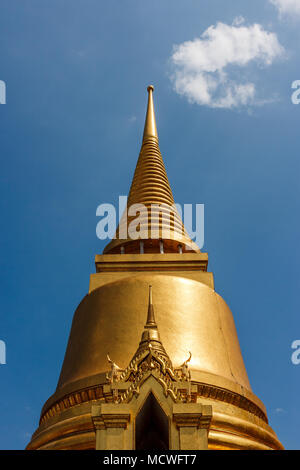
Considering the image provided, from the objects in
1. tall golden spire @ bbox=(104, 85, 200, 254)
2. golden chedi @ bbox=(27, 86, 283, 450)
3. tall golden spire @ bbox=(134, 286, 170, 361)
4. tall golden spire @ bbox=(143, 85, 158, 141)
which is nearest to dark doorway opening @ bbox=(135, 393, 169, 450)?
golden chedi @ bbox=(27, 86, 283, 450)

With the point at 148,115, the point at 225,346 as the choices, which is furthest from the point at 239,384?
the point at 148,115

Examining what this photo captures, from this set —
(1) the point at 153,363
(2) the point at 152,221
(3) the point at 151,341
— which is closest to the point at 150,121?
(2) the point at 152,221

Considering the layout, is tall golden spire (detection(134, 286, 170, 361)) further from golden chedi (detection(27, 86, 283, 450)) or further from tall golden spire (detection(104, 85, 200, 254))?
tall golden spire (detection(104, 85, 200, 254))

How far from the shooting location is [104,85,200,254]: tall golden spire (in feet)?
57.5

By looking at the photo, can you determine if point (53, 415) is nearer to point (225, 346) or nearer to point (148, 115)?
point (225, 346)

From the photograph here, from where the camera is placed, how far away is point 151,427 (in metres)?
9.41

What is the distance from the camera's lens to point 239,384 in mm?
13109

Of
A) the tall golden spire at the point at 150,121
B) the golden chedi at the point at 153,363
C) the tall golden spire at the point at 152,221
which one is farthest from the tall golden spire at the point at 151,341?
the tall golden spire at the point at 150,121

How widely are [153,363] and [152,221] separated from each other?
8.64m

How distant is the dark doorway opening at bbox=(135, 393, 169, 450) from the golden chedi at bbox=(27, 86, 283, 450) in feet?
0.05

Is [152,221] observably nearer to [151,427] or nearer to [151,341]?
[151,341]
